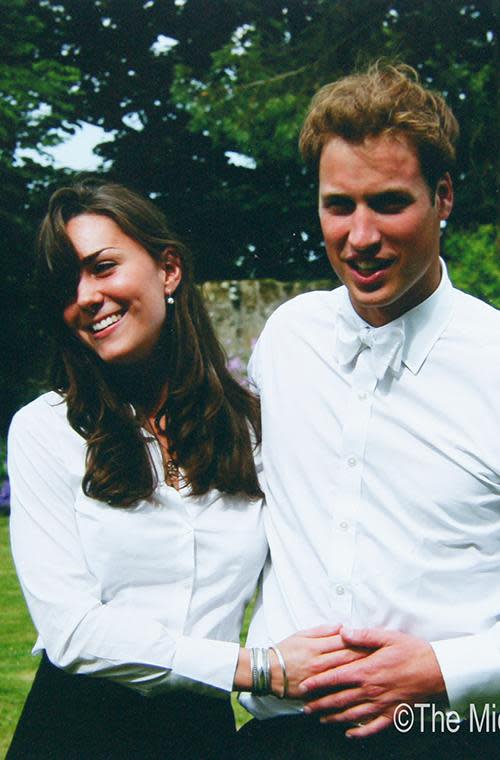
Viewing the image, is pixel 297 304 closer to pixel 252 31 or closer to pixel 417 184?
pixel 417 184

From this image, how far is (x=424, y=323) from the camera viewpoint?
2.57m

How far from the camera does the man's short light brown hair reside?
247cm

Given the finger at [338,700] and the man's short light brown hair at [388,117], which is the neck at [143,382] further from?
the finger at [338,700]

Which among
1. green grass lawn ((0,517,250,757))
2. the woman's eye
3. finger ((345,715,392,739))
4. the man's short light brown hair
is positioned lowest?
green grass lawn ((0,517,250,757))

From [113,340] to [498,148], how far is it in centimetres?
891

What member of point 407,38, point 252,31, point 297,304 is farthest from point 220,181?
point 297,304

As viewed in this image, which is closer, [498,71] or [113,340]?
[113,340]

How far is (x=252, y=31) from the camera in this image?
508 inches

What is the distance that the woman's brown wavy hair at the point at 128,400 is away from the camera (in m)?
2.83

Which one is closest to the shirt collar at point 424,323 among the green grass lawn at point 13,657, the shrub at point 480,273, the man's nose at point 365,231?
the man's nose at point 365,231

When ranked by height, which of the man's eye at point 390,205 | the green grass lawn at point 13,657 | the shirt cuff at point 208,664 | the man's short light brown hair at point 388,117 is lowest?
the green grass lawn at point 13,657

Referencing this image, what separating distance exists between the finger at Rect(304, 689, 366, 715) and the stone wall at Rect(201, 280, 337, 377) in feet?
26.0

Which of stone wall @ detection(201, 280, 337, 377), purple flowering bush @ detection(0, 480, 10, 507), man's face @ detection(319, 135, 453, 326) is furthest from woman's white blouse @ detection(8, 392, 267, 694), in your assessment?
purple flowering bush @ detection(0, 480, 10, 507)

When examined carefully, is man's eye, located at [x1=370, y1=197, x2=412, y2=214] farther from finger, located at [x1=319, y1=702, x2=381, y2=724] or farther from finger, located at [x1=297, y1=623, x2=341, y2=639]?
finger, located at [x1=319, y1=702, x2=381, y2=724]
